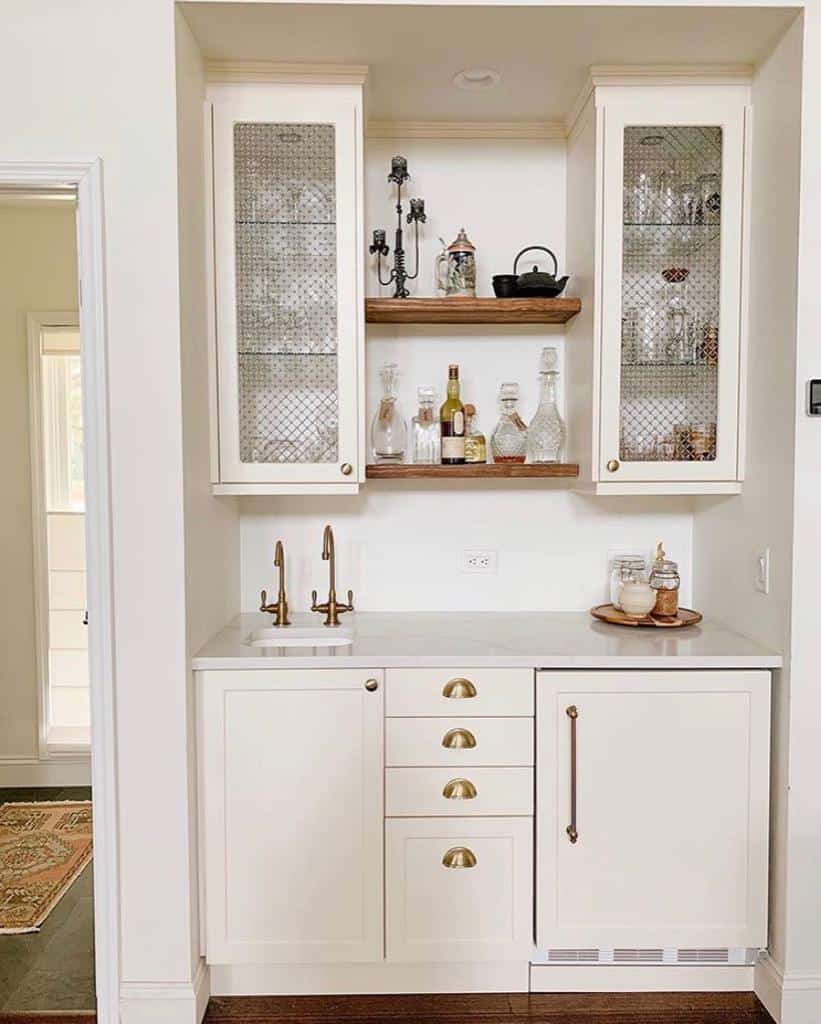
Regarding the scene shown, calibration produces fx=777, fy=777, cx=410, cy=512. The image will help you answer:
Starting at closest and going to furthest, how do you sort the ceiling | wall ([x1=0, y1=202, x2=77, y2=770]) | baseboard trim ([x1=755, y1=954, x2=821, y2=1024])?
the ceiling
baseboard trim ([x1=755, y1=954, x2=821, y2=1024])
wall ([x1=0, y1=202, x2=77, y2=770])

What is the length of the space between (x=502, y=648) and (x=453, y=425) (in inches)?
28.2

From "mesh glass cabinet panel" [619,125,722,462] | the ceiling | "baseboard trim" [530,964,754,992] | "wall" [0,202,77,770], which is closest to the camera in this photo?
the ceiling

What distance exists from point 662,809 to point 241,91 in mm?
2243

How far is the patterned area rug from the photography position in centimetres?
255

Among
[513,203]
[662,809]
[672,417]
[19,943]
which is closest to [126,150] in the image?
[513,203]

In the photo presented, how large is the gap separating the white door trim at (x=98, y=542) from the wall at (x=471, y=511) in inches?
28.1

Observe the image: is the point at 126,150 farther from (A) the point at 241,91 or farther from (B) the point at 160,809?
(B) the point at 160,809

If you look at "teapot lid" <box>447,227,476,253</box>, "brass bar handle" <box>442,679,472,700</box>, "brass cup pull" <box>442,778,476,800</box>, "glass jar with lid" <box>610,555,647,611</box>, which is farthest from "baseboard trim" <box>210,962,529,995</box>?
"teapot lid" <box>447,227,476,253</box>

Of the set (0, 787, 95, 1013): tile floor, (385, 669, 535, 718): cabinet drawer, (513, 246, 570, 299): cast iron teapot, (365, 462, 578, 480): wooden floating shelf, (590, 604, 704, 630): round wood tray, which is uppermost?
(513, 246, 570, 299): cast iron teapot

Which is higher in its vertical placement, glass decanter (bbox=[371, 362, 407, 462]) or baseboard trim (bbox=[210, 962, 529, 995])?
glass decanter (bbox=[371, 362, 407, 462])

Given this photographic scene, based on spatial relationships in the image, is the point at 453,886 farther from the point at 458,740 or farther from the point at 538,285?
the point at 538,285

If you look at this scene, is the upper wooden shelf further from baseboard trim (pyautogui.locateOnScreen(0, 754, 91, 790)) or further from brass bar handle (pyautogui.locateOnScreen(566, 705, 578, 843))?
baseboard trim (pyautogui.locateOnScreen(0, 754, 91, 790))

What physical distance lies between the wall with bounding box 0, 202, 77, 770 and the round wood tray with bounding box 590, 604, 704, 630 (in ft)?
8.40

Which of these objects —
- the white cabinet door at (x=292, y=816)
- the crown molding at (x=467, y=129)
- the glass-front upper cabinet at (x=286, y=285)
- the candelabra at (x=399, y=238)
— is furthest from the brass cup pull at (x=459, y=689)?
the crown molding at (x=467, y=129)
